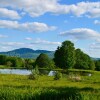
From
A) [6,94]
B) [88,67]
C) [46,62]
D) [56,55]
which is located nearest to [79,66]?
[88,67]

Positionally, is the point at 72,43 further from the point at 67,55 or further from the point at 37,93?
the point at 37,93

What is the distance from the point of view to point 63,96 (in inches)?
800

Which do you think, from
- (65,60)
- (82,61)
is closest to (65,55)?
(65,60)

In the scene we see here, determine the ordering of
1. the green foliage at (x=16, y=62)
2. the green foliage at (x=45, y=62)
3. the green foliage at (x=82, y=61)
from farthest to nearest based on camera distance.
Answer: the green foliage at (x=16, y=62) → the green foliage at (x=82, y=61) → the green foliage at (x=45, y=62)

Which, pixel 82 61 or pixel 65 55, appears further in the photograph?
pixel 82 61

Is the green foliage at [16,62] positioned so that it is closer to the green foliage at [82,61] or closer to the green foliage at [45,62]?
the green foliage at [45,62]

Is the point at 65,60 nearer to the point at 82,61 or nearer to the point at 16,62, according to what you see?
the point at 82,61

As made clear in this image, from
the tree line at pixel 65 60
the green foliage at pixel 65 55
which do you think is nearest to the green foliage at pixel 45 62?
the tree line at pixel 65 60

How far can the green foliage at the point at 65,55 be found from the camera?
135m

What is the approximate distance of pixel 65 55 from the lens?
13575 cm

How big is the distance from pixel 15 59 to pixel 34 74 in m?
132

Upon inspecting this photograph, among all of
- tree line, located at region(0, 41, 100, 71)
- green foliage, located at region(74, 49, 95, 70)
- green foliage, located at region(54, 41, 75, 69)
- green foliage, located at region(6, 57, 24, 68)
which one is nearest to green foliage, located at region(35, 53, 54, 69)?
tree line, located at region(0, 41, 100, 71)

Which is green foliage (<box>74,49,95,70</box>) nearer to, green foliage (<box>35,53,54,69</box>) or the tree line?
the tree line

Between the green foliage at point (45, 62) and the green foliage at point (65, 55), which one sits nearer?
the green foliage at point (65, 55)
